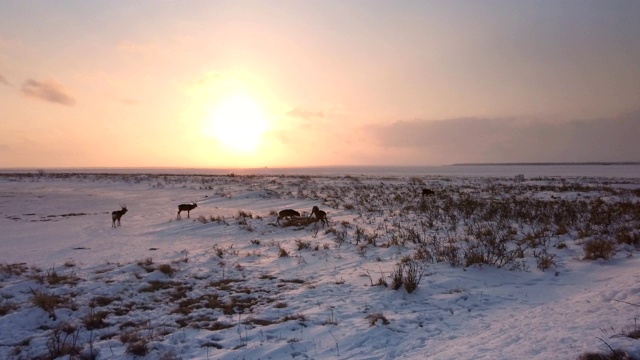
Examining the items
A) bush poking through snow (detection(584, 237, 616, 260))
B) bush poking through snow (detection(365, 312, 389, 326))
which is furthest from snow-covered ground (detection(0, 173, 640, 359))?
bush poking through snow (detection(584, 237, 616, 260))

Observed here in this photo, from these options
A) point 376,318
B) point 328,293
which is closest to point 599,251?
point 376,318

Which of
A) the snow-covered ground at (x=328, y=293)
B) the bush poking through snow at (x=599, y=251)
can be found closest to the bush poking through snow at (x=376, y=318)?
the snow-covered ground at (x=328, y=293)

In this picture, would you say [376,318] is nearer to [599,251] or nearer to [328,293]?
[328,293]

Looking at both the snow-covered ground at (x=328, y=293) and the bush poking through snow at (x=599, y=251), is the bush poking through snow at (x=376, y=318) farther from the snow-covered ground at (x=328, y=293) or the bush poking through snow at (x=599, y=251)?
the bush poking through snow at (x=599, y=251)

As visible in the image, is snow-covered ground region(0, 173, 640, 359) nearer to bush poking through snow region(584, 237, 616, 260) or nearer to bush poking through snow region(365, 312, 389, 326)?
bush poking through snow region(365, 312, 389, 326)

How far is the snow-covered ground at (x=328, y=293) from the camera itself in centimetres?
455

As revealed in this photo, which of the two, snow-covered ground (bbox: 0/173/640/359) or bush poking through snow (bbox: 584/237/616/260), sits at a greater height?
bush poking through snow (bbox: 584/237/616/260)

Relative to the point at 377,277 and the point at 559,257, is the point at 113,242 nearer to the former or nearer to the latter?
the point at 377,277

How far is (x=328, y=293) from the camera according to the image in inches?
265

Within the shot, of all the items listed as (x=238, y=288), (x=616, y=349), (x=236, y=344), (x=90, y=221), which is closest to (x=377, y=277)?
(x=238, y=288)

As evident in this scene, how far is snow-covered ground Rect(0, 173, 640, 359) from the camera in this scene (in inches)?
179

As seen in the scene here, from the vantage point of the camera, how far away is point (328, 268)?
8.54m

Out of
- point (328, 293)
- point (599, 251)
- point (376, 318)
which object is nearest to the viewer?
point (376, 318)

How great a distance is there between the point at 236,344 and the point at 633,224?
490 inches
